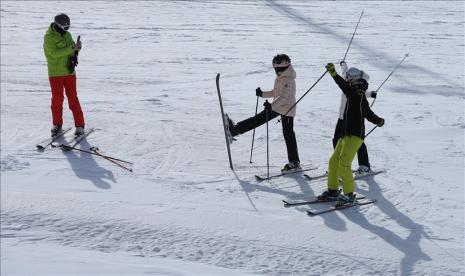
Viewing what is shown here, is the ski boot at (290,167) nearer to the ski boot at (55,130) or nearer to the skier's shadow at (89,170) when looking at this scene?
the skier's shadow at (89,170)

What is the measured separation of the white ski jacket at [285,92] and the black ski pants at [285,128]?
0.31ft

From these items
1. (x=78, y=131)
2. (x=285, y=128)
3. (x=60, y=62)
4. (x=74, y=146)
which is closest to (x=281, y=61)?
(x=285, y=128)

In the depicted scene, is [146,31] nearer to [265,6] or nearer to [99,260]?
[265,6]

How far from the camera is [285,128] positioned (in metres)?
6.72

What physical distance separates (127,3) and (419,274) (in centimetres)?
1600

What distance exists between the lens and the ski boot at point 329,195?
6.04 metres

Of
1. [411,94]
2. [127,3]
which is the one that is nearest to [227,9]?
[127,3]

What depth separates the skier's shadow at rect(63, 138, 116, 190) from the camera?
6.51m

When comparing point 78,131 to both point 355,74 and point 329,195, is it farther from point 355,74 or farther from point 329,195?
point 355,74

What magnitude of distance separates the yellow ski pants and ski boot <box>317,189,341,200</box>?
88 millimetres

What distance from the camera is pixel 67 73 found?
24.3 feet

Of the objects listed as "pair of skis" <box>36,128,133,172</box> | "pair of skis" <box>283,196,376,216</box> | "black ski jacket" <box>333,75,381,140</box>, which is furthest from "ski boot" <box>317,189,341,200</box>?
"pair of skis" <box>36,128,133,172</box>

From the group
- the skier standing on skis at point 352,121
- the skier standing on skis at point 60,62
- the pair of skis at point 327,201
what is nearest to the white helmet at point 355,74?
the skier standing on skis at point 352,121

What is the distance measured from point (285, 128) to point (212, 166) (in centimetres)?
106
